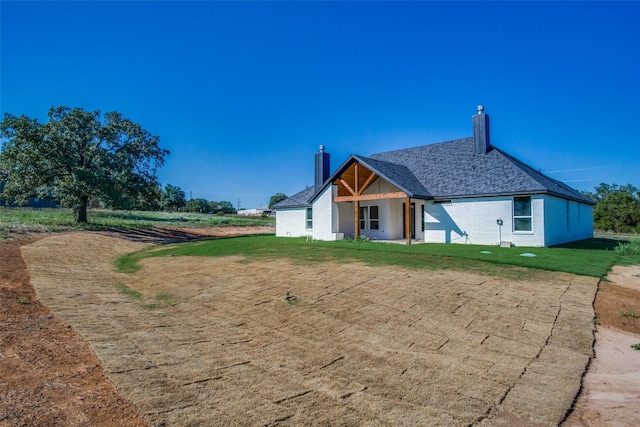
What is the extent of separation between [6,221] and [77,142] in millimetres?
6736

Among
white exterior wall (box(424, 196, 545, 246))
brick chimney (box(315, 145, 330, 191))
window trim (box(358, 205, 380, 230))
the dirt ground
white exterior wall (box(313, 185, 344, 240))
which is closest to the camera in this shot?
the dirt ground

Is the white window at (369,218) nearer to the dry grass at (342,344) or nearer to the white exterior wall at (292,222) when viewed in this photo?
the white exterior wall at (292,222)

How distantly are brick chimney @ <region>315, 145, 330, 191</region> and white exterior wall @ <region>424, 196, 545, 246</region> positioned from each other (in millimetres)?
8626

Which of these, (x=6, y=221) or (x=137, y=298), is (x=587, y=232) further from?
(x=6, y=221)

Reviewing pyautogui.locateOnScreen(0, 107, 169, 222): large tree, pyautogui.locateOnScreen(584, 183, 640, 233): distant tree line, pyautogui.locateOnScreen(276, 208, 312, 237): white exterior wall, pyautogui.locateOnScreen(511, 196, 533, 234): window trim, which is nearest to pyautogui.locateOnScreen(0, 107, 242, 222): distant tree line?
pyautogui.locateOnScreen(0, 107, 169, 222): large tree

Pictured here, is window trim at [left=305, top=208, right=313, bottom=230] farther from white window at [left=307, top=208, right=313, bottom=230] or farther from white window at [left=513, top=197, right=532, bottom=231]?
white window at [left=513, top=197, right=532, bottom=231]

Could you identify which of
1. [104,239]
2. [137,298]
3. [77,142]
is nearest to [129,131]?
[77,142]

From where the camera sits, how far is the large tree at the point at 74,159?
23.0m

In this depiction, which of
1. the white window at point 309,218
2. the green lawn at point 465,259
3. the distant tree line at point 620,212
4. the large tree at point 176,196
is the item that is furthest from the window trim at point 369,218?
the large tree at point 176,196

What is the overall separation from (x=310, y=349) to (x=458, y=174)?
→ 55.9 feet

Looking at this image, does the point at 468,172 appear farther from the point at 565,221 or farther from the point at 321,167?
the point at 321,167

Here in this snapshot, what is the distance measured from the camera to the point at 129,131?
26.8 meters

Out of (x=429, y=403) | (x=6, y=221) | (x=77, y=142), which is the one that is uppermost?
(x=77, y=142)

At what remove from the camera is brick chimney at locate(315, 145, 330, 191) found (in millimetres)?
25847
